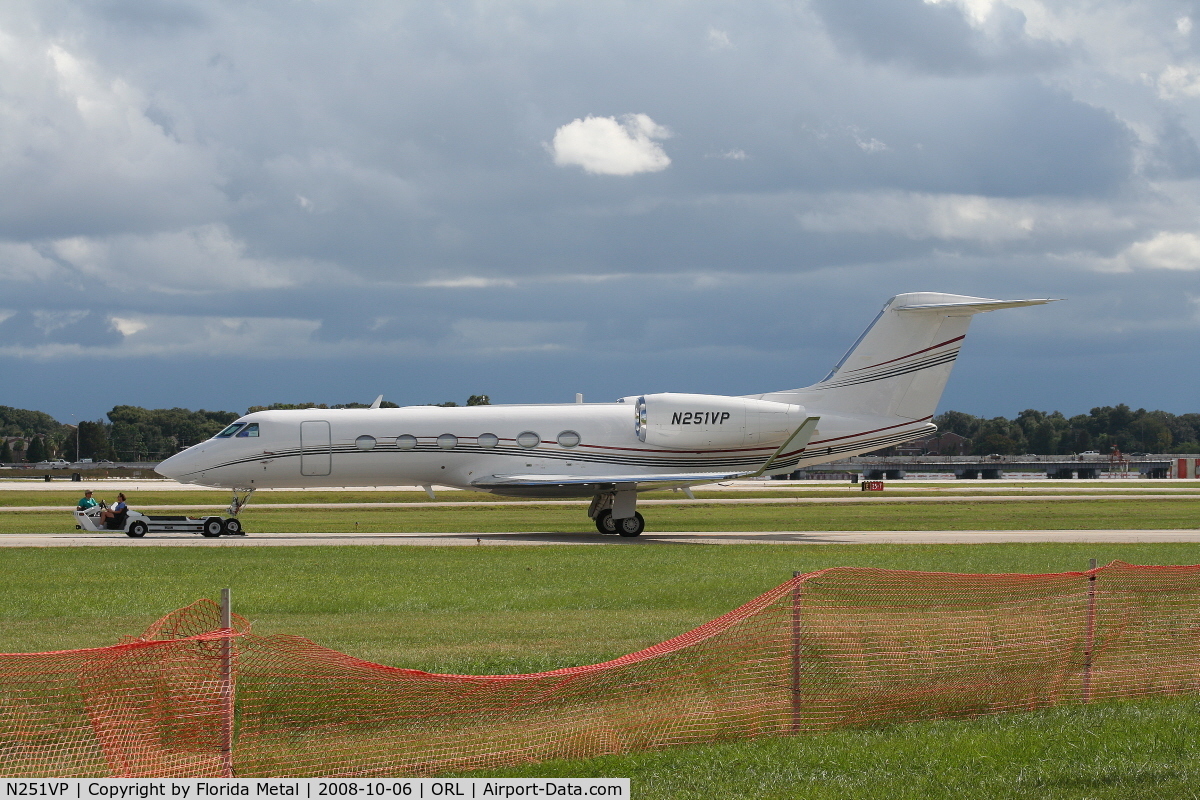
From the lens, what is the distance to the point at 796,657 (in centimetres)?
949

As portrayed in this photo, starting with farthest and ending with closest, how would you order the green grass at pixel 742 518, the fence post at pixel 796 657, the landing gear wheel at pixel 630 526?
the green grass at pixel 742 518 → the landing gear wheel at pixel 630 526 → the fence post at pixel 796 657

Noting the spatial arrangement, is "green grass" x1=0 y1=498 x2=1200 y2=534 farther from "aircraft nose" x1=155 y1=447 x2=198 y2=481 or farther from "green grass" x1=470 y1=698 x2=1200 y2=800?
"green grass" x1=470 y1=698 x2=1200 y2=800

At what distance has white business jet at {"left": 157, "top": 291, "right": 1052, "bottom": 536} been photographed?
33281mm

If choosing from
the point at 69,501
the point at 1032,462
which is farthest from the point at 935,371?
the point at 1032,462

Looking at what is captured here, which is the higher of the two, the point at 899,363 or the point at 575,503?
the point at 899,363

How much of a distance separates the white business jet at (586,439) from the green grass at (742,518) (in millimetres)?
3370

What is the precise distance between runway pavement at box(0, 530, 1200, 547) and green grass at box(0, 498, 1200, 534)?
287 centimetres

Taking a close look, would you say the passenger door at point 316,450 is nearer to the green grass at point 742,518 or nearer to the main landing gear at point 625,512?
the green grass at point 742,518

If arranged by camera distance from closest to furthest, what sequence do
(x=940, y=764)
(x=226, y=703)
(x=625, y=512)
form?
1. (x=226, y=703)
2. (x=940, y=764)
3. (x=625, y=512)

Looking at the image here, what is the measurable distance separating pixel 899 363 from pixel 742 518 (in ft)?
37.2

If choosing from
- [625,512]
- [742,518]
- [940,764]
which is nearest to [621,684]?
[940,764]

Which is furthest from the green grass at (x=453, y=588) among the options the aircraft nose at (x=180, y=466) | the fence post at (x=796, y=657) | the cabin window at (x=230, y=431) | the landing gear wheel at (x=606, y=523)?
the cabin window at (x=230, y=431)
